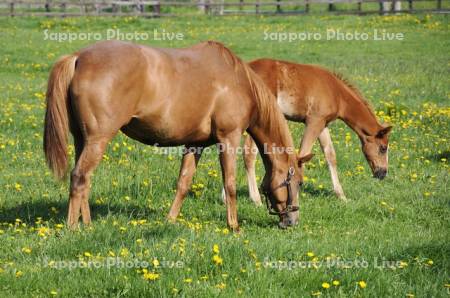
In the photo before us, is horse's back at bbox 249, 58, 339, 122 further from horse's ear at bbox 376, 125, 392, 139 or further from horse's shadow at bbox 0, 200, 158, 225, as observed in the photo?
horse's shadow at bbox 0, 200, 158, 225

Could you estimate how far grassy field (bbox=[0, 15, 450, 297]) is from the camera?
563 centimetres

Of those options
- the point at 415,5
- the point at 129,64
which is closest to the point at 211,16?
the point at 415,5

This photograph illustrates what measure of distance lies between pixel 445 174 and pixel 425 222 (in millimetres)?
2336

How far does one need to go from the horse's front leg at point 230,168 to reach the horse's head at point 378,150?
3094 millimetres

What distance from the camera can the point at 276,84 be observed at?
32.9 feet

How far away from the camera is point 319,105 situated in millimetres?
10039

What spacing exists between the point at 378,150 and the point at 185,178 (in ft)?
11.1

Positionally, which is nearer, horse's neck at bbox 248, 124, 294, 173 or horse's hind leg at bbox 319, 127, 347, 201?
horse's neck at bbox 248, 124, 294, 173

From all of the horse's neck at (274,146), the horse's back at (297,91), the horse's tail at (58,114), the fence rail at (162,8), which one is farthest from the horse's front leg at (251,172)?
the fence rail at (162,8)

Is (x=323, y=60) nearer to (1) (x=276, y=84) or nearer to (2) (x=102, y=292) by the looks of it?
(1) (x=276, y=84)

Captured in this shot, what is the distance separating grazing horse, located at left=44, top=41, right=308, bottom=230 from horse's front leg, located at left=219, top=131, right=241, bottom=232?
0.01 meters

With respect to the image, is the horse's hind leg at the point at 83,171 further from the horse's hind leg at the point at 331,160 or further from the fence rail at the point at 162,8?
the fence rail at the point at 162,8

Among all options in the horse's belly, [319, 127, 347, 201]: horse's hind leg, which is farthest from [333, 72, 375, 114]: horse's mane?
the horse's belly

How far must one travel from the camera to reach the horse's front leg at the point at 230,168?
7.63 meters
